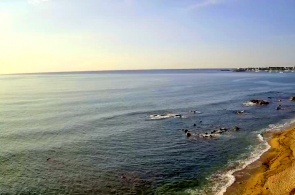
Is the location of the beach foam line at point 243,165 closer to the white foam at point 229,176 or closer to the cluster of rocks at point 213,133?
the white foam at point 229,176

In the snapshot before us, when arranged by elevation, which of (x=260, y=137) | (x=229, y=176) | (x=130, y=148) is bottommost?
(x=229, y=176)

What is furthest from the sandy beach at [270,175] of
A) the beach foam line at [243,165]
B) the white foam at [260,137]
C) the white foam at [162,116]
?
the white foam at [162,116]

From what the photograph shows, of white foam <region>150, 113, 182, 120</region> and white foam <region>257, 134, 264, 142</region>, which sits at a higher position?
white foam <region>150, 113, 182, 120</region>

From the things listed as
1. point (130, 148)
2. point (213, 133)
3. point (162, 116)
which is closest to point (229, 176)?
point (130, 148)

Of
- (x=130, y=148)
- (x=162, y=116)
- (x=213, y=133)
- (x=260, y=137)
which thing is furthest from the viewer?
(x=162, y=116)

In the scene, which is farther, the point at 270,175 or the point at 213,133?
the point at 213,133

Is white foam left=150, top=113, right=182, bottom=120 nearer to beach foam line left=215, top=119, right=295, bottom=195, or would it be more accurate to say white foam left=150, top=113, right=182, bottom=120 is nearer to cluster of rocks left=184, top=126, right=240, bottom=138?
cluster of rocks left=184, top=126, right=240, bottom=138

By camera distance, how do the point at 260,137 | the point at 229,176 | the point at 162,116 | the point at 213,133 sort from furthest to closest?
1. the point at 162,116
2. the point at 213,133
3. the point at 260,137
4. the point at 229,176

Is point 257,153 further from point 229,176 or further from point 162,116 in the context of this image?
point 162,116

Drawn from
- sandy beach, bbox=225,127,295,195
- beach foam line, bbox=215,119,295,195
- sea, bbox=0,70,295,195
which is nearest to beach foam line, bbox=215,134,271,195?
beach foam line, bbox=215,119,295,195
